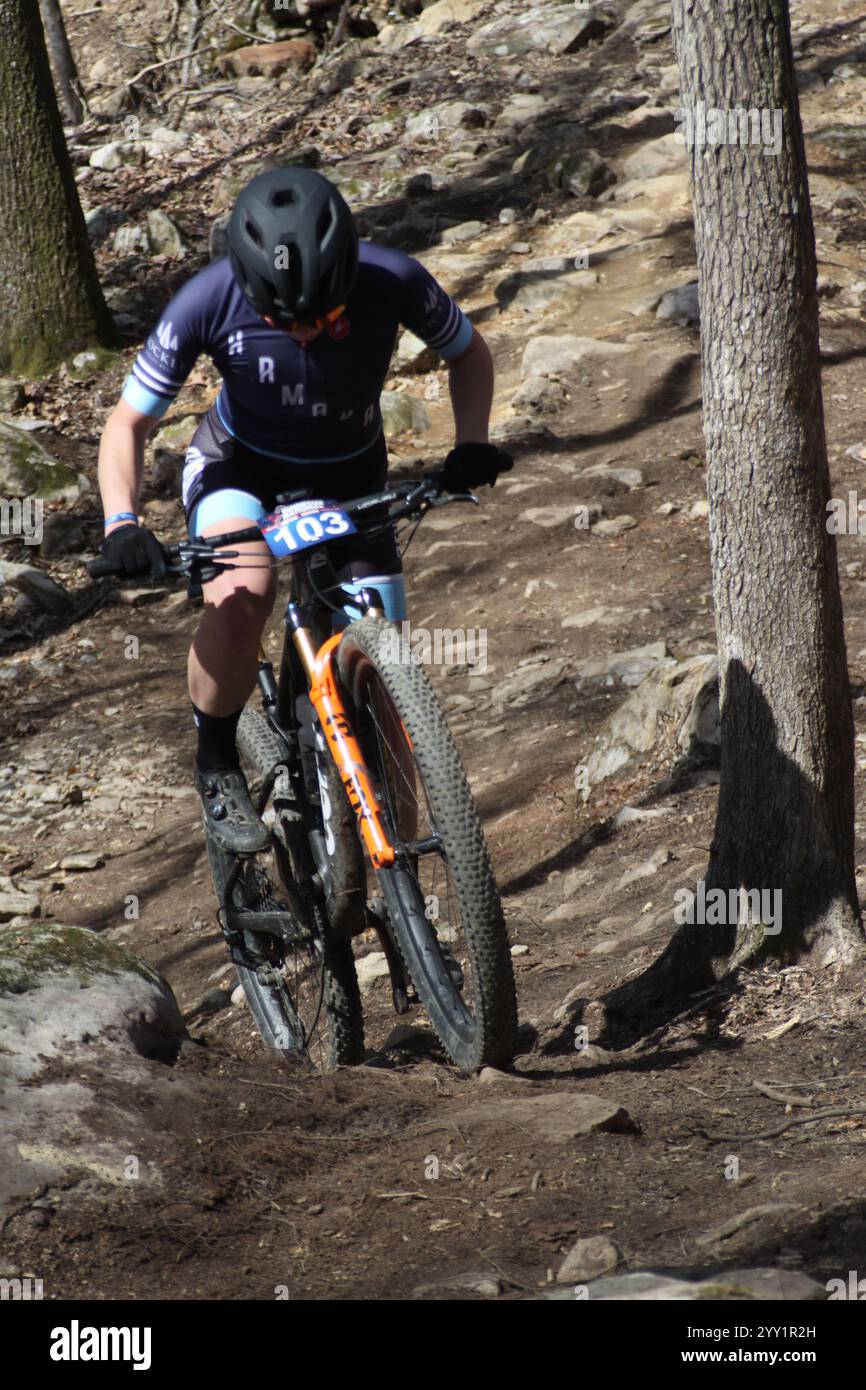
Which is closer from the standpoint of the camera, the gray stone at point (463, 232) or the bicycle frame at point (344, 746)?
the bicycle frame at point (344, 746)

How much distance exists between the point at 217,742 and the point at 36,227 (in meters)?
8.31

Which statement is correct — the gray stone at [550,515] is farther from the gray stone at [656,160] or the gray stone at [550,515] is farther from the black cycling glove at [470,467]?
the gray stone at [656,160]

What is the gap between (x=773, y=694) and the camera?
3.89 m

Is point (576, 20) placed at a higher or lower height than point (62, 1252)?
higher

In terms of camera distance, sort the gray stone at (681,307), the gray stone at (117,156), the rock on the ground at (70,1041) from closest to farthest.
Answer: the rock on the ground at (70,1041) < the gray stone at (681,307) < the gray stone at (117,156)

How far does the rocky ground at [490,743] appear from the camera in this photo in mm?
2920

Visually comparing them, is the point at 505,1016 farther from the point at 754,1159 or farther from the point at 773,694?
the point at 773,694

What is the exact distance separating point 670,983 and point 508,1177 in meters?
1.20

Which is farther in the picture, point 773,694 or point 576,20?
point 576,20

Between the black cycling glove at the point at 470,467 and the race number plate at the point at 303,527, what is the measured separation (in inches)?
12.6

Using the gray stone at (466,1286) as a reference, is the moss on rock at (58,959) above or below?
below

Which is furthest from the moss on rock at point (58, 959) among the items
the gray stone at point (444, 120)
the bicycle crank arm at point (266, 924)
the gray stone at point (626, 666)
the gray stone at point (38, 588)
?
the gray stone at point (444, 120)
